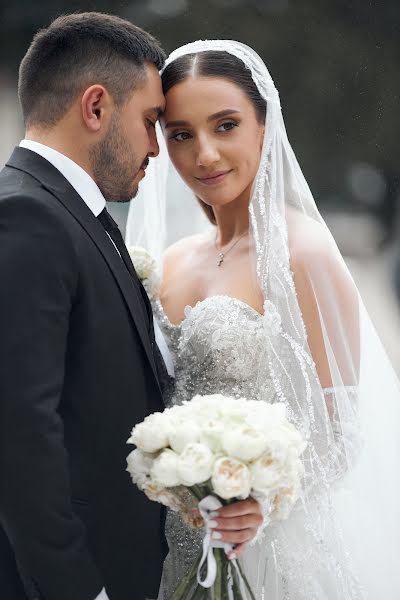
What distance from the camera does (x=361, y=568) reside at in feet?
9.41

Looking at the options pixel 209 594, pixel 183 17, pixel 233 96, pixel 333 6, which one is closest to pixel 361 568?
pixel 209 594

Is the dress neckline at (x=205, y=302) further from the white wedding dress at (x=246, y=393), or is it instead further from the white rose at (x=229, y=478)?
the white rose at (x=229, y=478)

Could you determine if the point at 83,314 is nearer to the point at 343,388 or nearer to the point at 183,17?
the point at 343,388

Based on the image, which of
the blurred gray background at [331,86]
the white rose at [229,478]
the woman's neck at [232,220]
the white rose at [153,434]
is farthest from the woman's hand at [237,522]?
the blurred gray background at [331,86]

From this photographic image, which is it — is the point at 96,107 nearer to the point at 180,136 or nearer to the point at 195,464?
the point at 180,136

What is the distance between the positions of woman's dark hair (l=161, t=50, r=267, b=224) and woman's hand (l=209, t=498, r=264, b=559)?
1.53 metres

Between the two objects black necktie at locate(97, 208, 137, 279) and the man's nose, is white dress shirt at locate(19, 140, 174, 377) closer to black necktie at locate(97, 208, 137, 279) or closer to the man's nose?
black necktie at locate(97, 208, 137, 279)

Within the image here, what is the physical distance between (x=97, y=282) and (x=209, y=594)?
2.92ft

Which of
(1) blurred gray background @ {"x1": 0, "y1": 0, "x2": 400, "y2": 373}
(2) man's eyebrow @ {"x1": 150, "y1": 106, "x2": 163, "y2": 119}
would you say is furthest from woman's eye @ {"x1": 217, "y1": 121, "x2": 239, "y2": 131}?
(1) blurred gray background @ {"x1": 0, "y1": 0, "x2": 400, "y2": 373}

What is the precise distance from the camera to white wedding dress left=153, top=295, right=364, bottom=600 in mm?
2820

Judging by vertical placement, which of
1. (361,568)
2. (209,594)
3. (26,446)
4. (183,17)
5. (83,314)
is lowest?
(361,568)

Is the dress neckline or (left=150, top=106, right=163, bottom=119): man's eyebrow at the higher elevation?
(left=150, top=106, right=163, bottom=119): man's eyebrow

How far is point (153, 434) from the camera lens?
2.10 metres

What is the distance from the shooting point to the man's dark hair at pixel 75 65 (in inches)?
101
